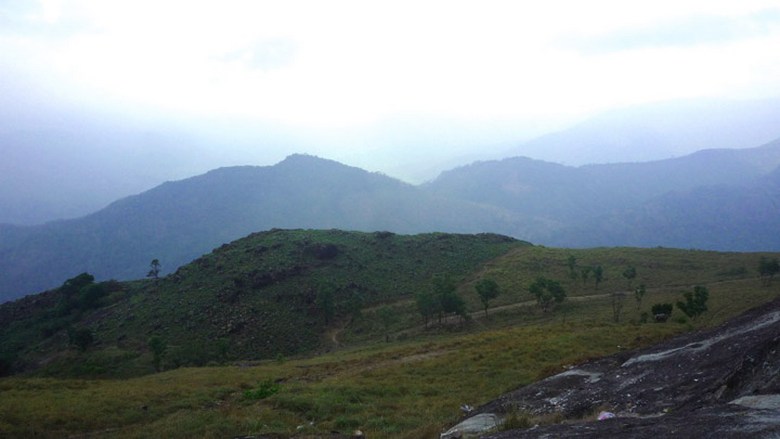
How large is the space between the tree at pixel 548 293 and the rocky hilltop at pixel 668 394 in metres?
36.4

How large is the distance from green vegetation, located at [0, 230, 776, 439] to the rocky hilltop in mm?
2427

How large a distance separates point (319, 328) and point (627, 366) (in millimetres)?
51193

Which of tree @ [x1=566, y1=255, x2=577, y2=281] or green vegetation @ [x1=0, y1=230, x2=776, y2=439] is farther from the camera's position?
tree @ [x1=566, y1=255, x2=577, y2=281]

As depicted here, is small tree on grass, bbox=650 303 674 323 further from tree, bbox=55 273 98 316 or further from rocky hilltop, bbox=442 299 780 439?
tree, bbox=55 273 98 316

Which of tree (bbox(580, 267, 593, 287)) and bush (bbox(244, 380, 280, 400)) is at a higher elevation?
bush (bbox(244, 380, 280, 400))

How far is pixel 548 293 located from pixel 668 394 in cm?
4400

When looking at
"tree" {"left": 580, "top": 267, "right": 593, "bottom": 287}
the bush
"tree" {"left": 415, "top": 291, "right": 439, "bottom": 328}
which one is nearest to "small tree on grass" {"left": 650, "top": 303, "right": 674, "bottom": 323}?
"tree" {"left": 415, "top": 291, "right": 439, "bottom": 328}

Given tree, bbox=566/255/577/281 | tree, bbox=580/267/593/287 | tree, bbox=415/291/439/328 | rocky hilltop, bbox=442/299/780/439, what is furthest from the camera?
tree, bbox=566/255/577/281

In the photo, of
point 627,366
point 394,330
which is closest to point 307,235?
point 394,330

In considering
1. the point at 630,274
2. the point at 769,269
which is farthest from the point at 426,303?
the point at 769,269

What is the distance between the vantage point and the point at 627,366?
Result: 1409 cm

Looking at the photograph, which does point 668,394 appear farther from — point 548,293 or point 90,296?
point 90,296

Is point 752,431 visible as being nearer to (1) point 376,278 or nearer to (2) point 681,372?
(2) point 681,372

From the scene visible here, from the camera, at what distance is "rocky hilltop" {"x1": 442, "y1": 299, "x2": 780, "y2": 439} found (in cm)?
707
